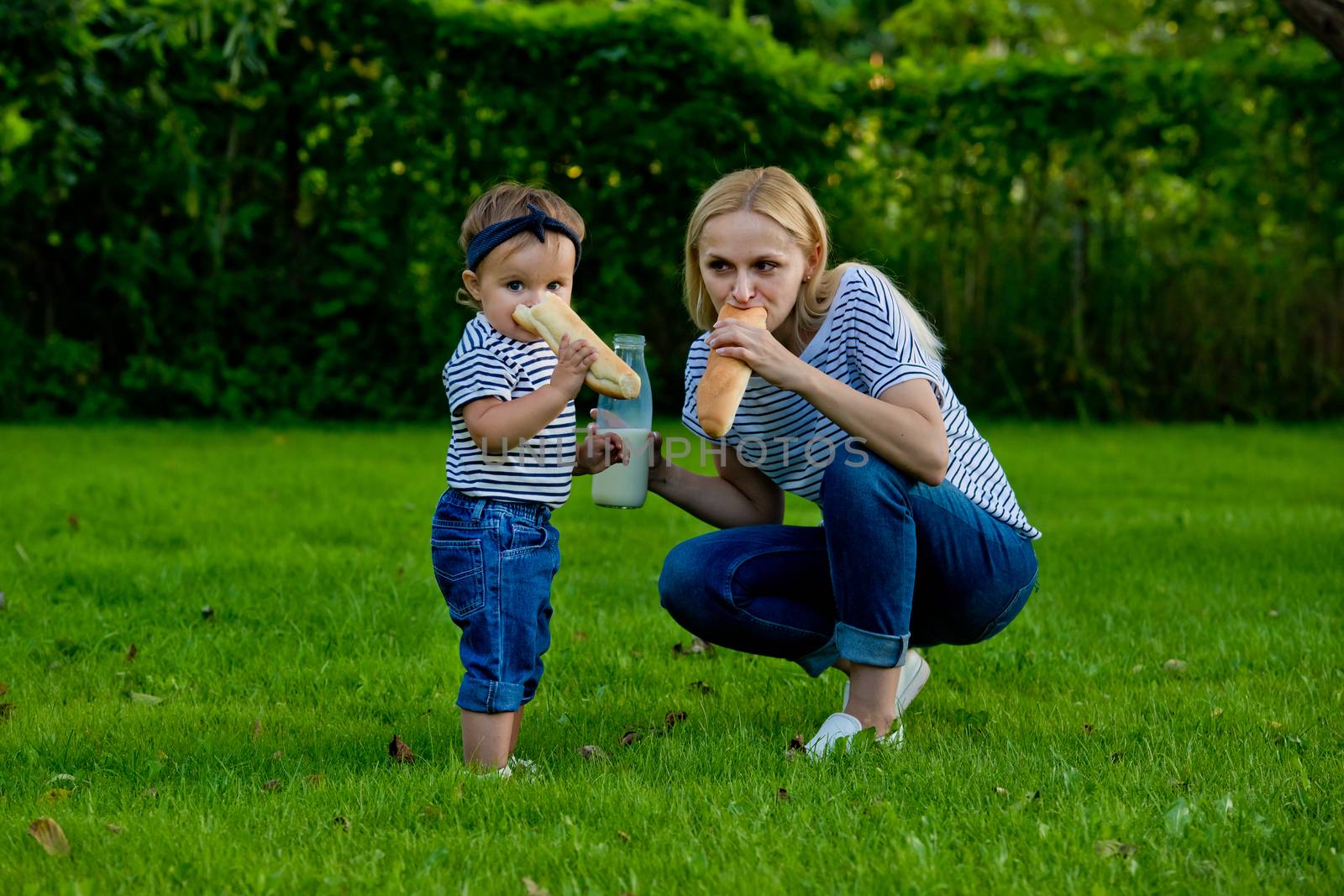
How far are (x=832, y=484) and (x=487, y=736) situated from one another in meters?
0.95

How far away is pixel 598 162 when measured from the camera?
973 centimetres

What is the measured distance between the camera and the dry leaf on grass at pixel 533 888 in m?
2.36

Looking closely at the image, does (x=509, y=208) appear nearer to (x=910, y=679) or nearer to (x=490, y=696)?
(x=490, y=696)

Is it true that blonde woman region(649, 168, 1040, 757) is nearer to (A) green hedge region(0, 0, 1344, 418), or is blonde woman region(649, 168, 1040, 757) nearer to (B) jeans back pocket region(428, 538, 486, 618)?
(B) jeans back pocket region(428, 538, 486, 618)

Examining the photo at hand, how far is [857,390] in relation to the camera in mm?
3283

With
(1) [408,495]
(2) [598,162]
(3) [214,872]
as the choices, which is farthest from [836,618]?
(2) [598,162]

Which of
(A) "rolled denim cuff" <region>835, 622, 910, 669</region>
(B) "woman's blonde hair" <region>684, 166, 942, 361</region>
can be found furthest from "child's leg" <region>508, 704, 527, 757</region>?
(B) "woman's blonde hair" <region>684, 166, 942, 361</region>

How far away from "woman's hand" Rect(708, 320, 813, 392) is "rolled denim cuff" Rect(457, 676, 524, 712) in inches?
33.9

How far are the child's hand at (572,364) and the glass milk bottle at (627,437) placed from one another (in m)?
0.33

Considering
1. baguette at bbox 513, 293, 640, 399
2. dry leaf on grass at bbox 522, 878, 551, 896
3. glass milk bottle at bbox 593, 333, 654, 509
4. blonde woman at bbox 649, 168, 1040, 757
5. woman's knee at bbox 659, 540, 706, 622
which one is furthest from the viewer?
woman's knee at bbox 659, 540, 706, 622

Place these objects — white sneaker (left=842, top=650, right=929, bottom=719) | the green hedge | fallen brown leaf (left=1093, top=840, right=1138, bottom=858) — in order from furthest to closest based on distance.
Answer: the green hedge, white sneaker (left=842, top=650, right=929, bottom=719), fallen brown leaf (left=1093, top=840, right=1138, bottom=858)

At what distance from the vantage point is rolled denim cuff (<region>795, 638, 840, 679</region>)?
3580 millimetres

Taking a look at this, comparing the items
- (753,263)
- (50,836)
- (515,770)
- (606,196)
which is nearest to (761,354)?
(753,263)

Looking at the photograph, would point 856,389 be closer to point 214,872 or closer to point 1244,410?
point 214,872
